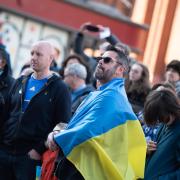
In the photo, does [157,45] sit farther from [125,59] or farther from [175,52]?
[125,59]

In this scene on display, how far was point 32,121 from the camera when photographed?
491 centimetres

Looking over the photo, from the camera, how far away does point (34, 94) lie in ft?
16.5

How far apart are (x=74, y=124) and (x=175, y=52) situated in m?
18.0

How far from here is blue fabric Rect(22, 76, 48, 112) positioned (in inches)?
198

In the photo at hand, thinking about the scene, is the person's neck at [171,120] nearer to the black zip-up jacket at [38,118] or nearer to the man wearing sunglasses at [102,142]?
the man wearing sunglasses at [102,142]

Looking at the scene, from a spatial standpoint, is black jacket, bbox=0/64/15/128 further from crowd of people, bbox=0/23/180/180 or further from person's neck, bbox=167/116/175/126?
person's neck, bbox=167/116/175/126

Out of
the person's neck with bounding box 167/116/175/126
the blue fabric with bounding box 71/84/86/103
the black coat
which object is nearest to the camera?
the black coat

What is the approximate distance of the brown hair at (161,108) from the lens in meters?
4.27

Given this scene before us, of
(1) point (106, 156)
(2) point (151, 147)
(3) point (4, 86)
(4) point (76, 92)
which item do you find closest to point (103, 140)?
(1) point (106, 156)

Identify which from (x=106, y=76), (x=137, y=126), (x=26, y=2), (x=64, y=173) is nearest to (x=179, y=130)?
(x=137, y=126)

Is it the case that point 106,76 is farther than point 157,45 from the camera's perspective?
No

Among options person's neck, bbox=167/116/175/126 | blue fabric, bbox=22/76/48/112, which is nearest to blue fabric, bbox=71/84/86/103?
blue fabric, bbox=22/76/48/112

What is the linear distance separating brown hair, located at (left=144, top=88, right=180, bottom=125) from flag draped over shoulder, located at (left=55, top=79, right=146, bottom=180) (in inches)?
13.8

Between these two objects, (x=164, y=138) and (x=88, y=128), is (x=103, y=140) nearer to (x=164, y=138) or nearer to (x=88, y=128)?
(x=88, y=128)
